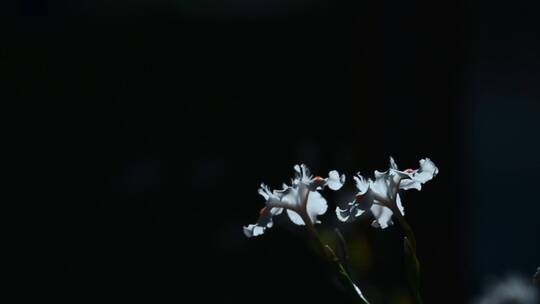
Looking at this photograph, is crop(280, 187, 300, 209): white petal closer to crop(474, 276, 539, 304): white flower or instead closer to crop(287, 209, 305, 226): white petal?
crop(287, 209, 305, 226): white petal

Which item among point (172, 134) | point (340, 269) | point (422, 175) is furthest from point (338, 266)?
point (172, 134)

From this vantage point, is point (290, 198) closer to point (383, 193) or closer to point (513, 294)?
point (383, 193)

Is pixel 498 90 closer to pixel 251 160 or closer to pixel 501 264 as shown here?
pixel 501 264

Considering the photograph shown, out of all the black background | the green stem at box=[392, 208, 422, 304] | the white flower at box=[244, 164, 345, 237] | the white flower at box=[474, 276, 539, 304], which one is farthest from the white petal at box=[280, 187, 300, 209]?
the black background

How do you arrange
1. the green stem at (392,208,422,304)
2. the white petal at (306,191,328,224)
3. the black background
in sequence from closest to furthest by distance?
the green stem at (392,208,422,304), the white petal at (306,191,328,224), the black background

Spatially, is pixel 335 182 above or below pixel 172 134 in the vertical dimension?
below

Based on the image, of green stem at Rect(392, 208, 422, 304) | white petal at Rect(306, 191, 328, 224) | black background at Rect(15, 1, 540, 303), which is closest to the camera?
green stem at Rect(392, 208, 422, 304)
